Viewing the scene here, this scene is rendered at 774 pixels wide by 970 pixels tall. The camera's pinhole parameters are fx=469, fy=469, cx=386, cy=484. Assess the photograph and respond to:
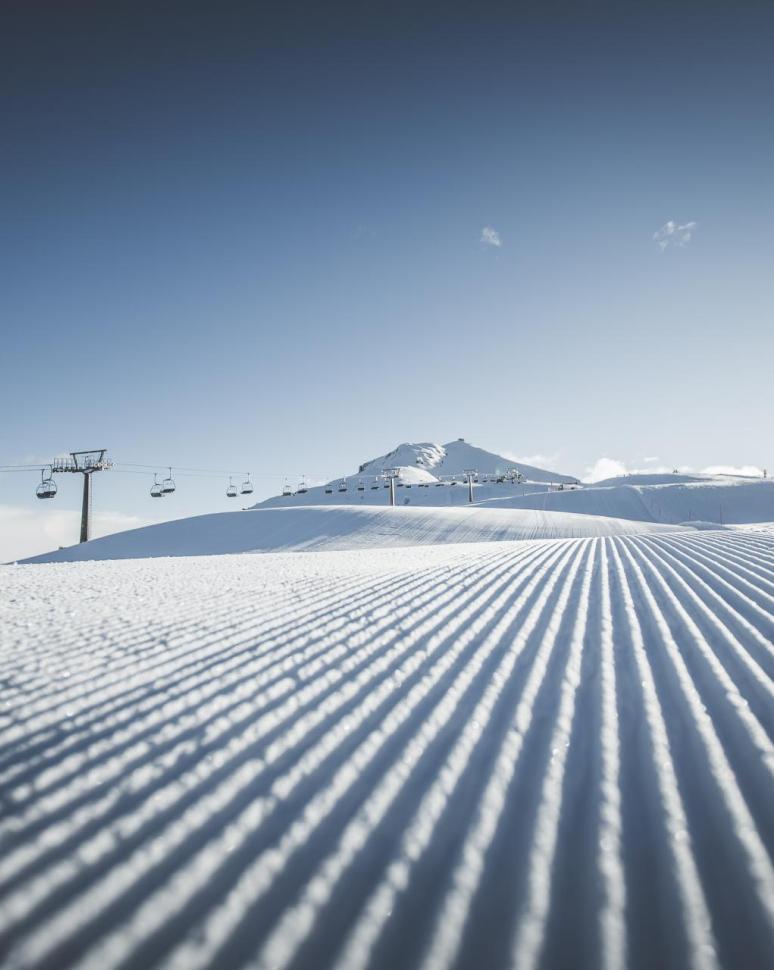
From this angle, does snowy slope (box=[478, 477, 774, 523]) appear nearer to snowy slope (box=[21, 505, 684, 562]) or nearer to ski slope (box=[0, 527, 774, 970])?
snowy slope (box=[21, 505, 684, 562])

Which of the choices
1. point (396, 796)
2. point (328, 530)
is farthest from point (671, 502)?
point (396, 796)

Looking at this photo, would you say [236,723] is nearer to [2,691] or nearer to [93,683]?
[93,683]

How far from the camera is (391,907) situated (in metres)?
1.55

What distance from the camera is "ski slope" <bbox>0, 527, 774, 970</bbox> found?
1.45 meters

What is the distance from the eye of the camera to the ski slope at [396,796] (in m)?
1.45

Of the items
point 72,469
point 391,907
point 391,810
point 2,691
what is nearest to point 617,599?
point 391,810

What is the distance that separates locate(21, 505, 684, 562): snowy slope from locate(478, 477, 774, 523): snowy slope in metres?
15.6

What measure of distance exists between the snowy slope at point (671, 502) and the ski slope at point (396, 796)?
39105 mm

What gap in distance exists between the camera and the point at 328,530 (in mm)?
24547

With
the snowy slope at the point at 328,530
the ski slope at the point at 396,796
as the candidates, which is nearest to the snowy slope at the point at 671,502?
the snowy slope at the point at 328,530

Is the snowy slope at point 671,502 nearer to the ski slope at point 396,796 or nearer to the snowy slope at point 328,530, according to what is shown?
the snowy slope at point 328,530

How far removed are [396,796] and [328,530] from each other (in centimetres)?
2269

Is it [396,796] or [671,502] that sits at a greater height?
[671,502]

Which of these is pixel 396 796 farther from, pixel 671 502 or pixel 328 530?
pixel 671 502
